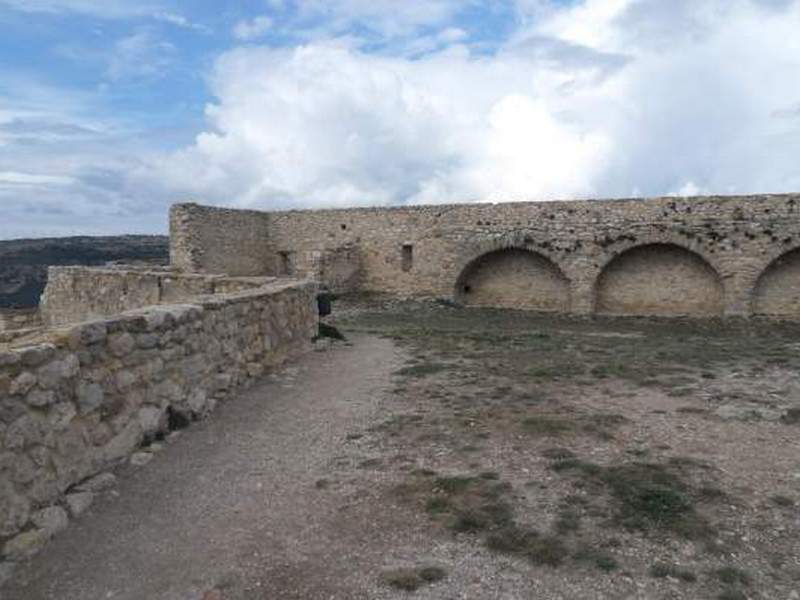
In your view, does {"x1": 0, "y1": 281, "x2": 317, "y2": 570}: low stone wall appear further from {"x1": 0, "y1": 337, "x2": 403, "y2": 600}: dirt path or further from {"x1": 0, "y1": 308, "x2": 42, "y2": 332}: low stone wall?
{"x1": 0, "y1": 308, "x2": 42, "y2": 332}: low stone wall

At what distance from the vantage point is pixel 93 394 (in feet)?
16.4

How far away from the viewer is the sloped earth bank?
12.5 ft

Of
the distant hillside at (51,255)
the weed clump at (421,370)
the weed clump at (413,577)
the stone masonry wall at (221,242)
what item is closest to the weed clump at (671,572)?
the weed clump at (413,577)

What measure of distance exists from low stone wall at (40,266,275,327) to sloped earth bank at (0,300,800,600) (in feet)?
11.4

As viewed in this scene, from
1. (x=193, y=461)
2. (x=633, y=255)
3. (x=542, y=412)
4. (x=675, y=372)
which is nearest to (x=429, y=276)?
(x=633, y=255)

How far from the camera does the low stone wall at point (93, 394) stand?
4156 millimetres

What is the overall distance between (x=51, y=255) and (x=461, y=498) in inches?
1699

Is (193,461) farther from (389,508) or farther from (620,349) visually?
(620,349)

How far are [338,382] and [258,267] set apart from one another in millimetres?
15208

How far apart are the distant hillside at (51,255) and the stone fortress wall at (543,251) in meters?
7.90

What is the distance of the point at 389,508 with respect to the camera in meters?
4.69

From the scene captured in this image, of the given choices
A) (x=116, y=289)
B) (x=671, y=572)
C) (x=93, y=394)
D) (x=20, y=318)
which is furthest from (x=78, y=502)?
(x=20, y=318)

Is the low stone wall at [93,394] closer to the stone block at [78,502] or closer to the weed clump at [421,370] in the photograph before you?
the stone block at [78,502]

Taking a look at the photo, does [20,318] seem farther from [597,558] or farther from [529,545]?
[597,558]
